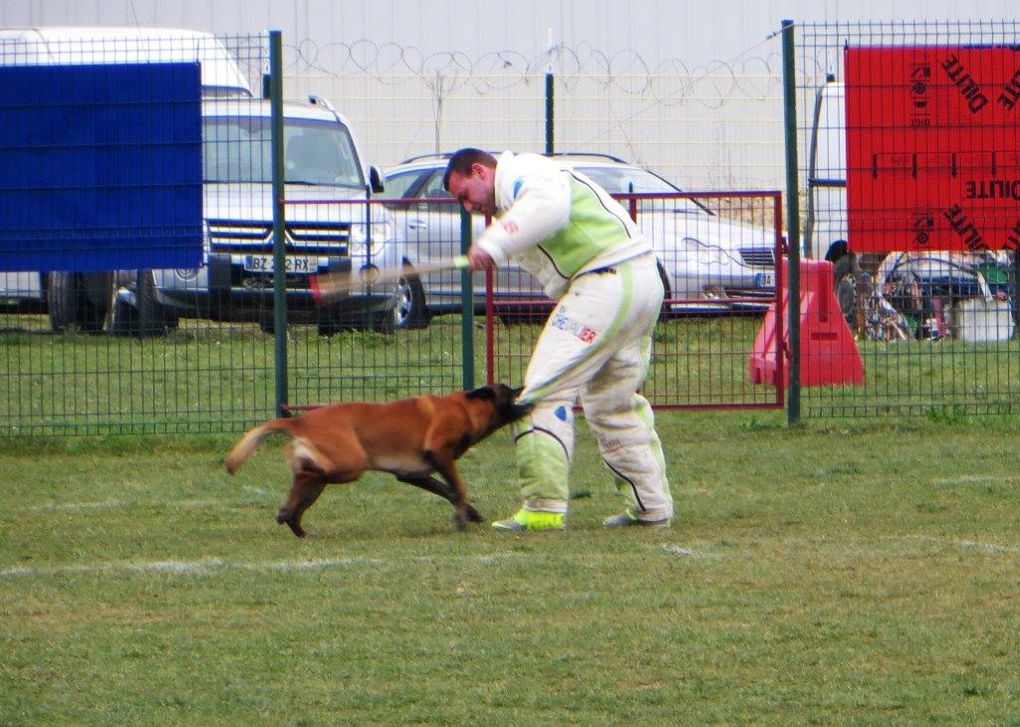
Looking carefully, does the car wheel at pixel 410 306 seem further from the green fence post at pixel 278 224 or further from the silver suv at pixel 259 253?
the green fence post at pixel 278 224

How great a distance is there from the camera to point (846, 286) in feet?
39.5

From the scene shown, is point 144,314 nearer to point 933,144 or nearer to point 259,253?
point 259,253

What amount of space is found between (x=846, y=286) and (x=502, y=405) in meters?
5.49

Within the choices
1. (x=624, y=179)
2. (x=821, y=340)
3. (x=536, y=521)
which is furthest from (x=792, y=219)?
(x=624, y=179)

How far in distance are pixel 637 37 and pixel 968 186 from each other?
12817mm

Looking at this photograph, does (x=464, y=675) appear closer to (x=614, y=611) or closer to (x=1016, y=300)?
(x=614, y=611)

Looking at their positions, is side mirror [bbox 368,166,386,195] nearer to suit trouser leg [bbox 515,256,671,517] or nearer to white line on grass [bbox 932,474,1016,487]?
white line on grass [bbox 932,474,1016,487]

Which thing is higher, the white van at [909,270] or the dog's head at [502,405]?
the white van at [909,270]

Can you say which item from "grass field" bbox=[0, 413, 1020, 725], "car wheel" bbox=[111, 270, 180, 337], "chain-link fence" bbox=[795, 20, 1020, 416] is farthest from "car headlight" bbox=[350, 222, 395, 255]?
"chain-link fence" bbox=[795, 20, 1020, 416]

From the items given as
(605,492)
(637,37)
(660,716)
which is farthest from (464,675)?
(637,37)

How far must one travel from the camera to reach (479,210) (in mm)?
7199

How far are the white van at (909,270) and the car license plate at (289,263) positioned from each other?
315cm

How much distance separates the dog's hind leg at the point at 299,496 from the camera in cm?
705

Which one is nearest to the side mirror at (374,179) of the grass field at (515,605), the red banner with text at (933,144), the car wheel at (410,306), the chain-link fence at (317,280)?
the chain-link fence at (317,280)
